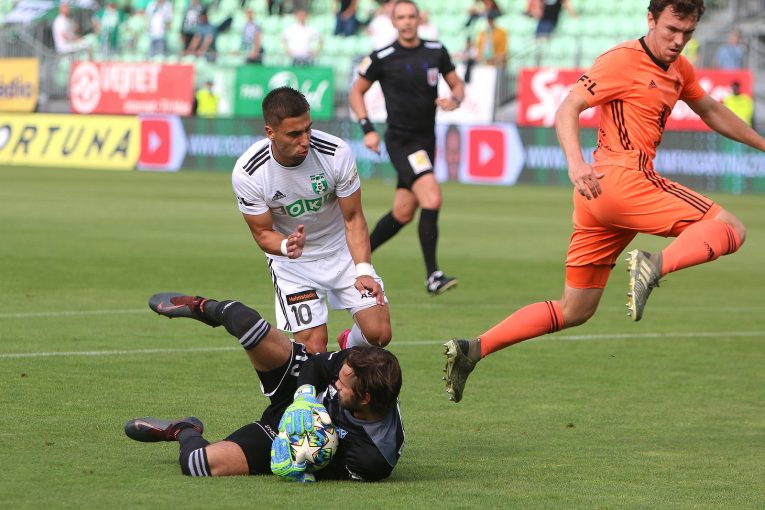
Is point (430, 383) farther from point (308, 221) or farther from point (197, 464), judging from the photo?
point (197, 464)

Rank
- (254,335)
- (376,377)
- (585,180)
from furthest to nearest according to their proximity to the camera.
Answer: (585,180), (254,335), (376,377)

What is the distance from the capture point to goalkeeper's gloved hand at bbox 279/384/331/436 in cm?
631

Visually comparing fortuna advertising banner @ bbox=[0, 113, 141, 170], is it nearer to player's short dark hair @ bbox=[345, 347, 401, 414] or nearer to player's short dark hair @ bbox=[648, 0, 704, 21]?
player's short dark hair @ bbox=[648, 0, 704, 21]

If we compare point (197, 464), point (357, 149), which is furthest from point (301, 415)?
point (357, 149)

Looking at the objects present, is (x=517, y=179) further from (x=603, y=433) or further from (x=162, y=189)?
(x=603, y=433)

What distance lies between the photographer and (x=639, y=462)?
7090 mm

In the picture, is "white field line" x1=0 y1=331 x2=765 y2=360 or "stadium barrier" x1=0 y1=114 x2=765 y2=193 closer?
"white field line" x1=0 y1=331 x2=765 y2=360

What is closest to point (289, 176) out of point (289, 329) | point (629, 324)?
point (289, 329)

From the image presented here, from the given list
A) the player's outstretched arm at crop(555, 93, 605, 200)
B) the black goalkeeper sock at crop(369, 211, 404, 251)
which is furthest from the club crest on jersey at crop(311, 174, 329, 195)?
the black goalkeeper sock at crop(369, 211, 404, 251)

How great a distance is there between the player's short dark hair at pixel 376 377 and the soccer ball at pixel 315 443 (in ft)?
0.64

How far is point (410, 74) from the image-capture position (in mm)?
14289

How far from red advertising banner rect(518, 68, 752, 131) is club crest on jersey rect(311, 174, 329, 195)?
75.3 feet

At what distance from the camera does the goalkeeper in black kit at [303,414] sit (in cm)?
632

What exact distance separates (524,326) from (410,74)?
6.54 metres
